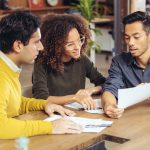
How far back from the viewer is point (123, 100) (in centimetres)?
190

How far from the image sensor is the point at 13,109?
6.19 ft

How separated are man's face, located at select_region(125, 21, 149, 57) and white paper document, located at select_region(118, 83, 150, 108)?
34 cm

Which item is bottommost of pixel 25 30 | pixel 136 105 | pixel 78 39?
pixel 136 105

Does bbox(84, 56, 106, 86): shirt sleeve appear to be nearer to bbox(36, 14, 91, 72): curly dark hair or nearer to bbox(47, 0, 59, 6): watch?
bbox(36, 14, 91, 72): curly dark hair

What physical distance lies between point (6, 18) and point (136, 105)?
2.90 ft

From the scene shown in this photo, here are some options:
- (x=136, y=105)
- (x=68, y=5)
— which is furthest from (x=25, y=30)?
(x=68, y=5)

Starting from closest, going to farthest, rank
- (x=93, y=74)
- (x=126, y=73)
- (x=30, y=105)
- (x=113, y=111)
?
(x=113, y=111) < (x=30, y=105) < (x=126, y=73) < (x=93, y=74)

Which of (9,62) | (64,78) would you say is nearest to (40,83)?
(64,78)

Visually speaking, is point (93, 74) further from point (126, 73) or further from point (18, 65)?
point (18, 65)

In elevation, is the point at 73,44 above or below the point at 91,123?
above

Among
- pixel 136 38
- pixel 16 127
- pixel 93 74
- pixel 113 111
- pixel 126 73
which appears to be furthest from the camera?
pixel 93 74

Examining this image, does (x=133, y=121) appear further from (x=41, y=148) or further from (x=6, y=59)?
(x=6, y=59)

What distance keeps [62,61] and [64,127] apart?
0.90 m

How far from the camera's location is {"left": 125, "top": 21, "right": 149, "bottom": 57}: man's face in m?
2.23
